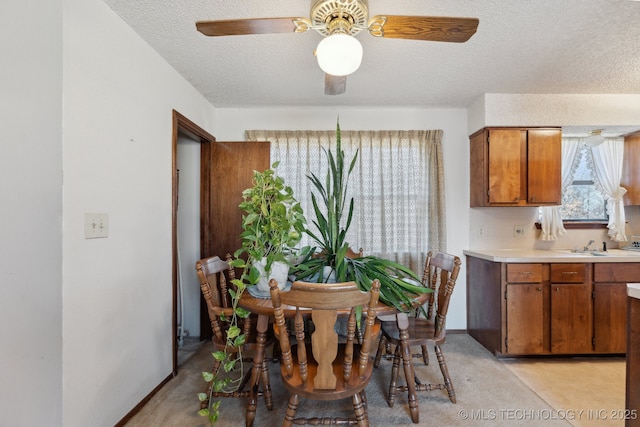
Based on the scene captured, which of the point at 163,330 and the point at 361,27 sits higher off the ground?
the point at 361,27

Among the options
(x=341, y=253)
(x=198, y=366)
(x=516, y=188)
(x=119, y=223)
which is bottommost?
(x=198, y=366)

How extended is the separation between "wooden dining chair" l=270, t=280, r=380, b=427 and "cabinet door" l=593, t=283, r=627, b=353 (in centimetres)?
243

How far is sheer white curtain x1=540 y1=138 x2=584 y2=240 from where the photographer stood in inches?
117

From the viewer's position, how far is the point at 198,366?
236 centimetres

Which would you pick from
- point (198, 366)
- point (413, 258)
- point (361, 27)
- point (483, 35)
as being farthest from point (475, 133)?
point (198, 366)

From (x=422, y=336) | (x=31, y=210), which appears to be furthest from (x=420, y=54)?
(x=31, y=210)

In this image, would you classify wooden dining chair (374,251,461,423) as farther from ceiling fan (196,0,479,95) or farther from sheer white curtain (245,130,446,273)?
ceiling fan (196,0,479,95)

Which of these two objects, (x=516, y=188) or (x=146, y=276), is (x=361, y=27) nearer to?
(x=146, y=276)

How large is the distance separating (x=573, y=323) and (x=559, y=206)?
1226 millimetres

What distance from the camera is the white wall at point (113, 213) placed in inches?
53.6

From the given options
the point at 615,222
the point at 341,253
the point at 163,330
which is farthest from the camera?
the point at 615,222

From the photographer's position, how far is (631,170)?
297cm

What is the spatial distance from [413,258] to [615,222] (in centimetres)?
219

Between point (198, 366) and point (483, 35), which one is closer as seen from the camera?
point (483, 35)
